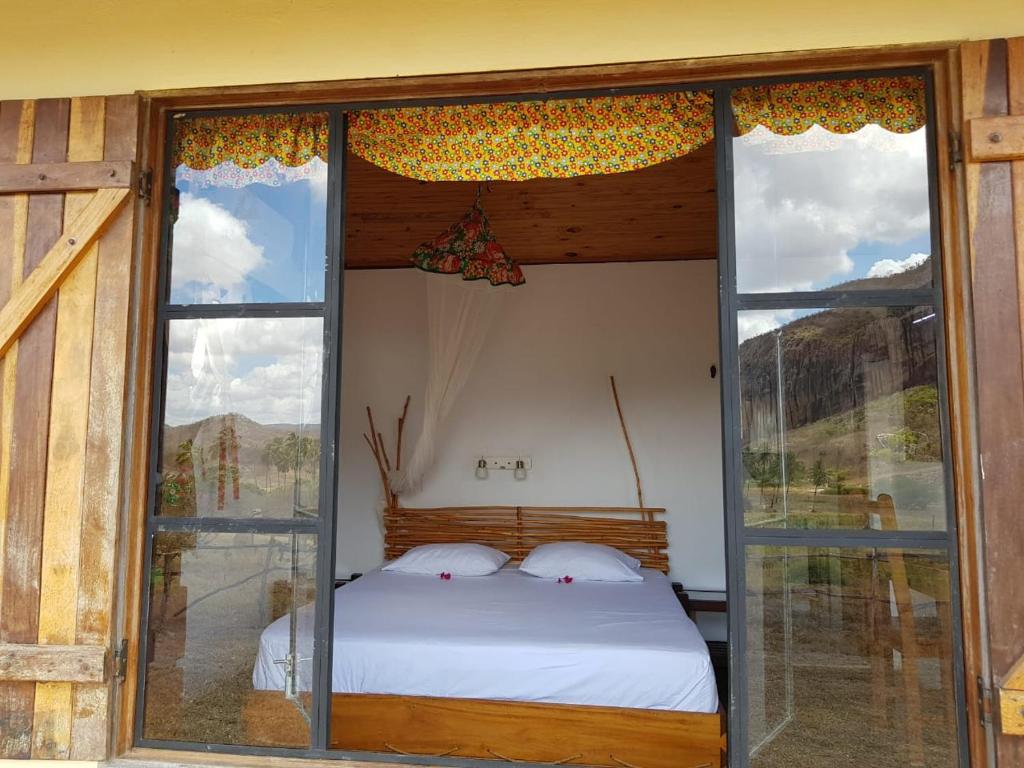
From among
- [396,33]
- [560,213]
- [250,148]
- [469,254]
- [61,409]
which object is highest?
[560,213]

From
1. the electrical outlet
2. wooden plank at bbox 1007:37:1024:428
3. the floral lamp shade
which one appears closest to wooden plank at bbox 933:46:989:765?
wooden plank at bbox 1007:37:1024:428

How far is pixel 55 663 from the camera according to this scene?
2.15 metres

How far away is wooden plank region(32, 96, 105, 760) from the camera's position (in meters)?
2.18

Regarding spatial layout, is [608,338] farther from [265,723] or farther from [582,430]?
[265,723]

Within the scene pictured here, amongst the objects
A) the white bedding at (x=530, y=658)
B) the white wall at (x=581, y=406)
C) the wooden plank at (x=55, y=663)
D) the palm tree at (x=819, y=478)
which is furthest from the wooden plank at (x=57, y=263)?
the white wall at (x=581, y=406)

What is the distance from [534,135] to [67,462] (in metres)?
1.74

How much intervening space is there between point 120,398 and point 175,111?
925 millimetres

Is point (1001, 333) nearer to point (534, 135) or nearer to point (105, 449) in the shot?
point (534, 135)

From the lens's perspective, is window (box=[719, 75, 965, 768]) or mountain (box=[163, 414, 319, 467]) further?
mountain (box=[163, 414, 319, 467])

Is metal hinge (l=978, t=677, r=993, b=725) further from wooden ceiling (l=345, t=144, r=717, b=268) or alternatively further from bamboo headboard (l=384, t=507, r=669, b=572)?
bamboo headboard (l=384, t=507, r=669, b=572)

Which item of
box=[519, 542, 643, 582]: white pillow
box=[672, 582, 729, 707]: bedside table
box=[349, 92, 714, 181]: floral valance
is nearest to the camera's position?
box=[349, 92, 714, 181]: floral valance

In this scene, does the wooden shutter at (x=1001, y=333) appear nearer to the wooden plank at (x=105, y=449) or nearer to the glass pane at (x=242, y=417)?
the glass pane at (x=242, y=417)

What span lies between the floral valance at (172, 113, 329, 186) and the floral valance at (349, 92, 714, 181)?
223 mm

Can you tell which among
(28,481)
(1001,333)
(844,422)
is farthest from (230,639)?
(1001,333)
